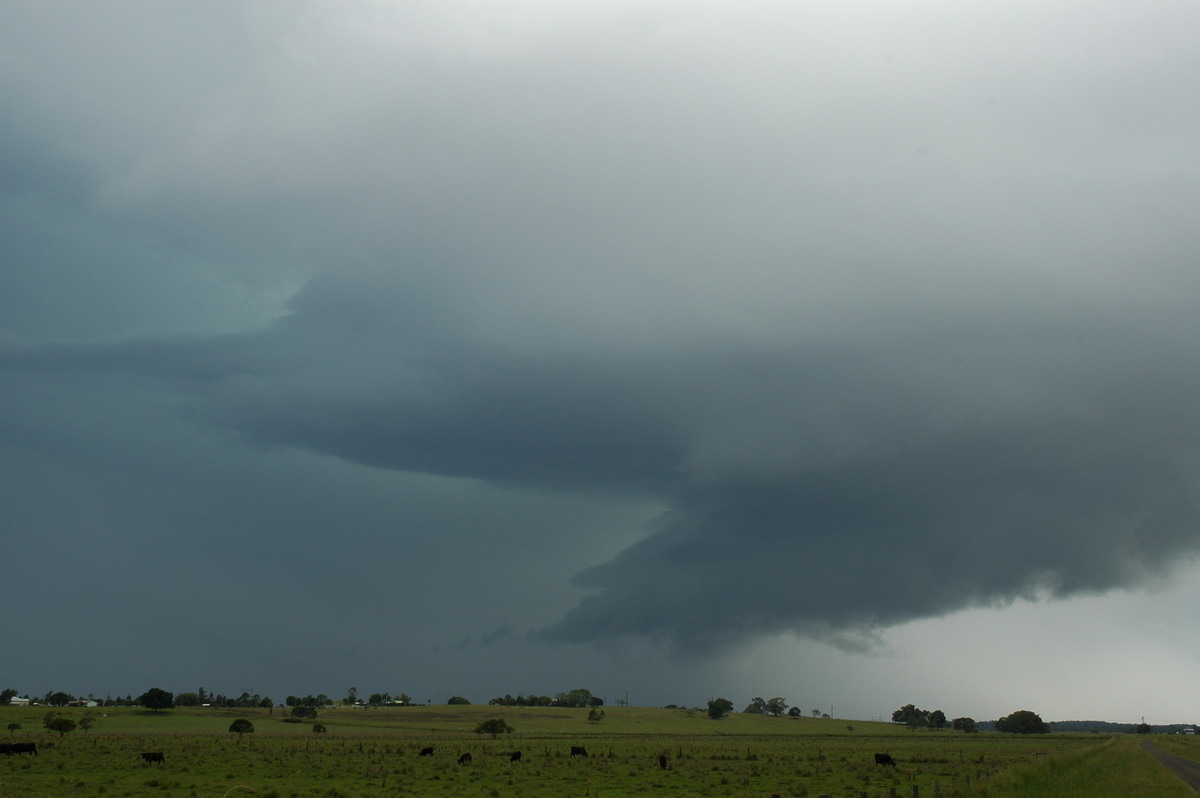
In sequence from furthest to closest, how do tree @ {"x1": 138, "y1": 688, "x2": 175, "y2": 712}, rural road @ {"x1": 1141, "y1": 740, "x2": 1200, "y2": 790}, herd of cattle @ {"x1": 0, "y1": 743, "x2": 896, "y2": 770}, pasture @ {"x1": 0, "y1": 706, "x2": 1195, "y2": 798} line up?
1. tree @ {"x1": 138, "y1": 688, "x2": 175, "y2": 712}
2. herd of cattle @ {"x1": 0, "y1": 743, "x2": 896, "y2": 770}
3. rural road @ {"x1": 1141, "y1": 740, "x2": 1200, "y2": 790}
4. pasture @ {"x1": 0, "y1": 706, "x2": 1195, "y2": 798}

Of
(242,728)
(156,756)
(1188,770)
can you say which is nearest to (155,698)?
(242,728)

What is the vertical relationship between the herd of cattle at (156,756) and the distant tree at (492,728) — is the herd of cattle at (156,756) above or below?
above

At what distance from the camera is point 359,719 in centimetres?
19200

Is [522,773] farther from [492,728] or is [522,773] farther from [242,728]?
[492,728]

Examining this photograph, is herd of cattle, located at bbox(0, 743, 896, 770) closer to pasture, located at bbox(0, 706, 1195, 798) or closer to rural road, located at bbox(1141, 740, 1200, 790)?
pasture, located at bbox(0, 706, 1195, 798)

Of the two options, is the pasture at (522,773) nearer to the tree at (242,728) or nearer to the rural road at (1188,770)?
the rural road at (1188,770)

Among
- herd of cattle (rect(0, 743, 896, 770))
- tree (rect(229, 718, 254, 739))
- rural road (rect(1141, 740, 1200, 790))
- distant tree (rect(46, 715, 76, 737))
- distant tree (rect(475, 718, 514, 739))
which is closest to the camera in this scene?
rural road (rect(1141, 740, 1200, 790))

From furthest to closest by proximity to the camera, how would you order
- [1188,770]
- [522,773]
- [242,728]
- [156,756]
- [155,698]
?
[155,698] → [242,728] → [1188,770] → [156,756] → [522,773]

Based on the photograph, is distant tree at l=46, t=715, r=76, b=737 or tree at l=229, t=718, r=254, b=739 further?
tree at l=229, t=718, r=254, b=739

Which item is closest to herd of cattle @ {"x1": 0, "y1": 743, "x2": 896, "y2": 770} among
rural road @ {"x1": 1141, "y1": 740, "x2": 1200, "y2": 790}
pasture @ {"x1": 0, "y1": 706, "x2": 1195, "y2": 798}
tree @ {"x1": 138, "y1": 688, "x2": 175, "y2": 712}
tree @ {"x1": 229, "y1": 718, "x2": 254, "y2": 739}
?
pasture @ {"x1": 0, "y1": 706, "x2": 1195, "y2": 798}

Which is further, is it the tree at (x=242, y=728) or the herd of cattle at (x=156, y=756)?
the tree at (x=242, y=728)

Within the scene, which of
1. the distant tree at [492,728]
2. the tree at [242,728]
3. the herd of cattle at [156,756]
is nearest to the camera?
the herd of cattle at [156,756]

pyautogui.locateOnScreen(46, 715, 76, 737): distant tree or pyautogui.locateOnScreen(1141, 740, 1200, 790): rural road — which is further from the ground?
pyautogui.locateOnScreen(1141, 740, 1200, 790): rural road

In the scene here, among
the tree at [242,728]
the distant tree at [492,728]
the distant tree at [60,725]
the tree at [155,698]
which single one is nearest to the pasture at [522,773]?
the distant tree at [60,725]
